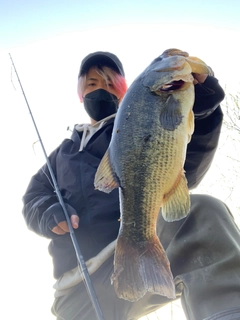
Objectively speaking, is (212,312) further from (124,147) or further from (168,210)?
(124,147)

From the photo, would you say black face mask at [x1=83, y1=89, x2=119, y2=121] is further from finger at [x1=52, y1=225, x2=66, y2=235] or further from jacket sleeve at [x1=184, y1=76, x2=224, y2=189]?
finger at [x1=52, y1=225, x2=66, y2=235]

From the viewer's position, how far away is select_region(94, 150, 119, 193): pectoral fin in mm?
2008

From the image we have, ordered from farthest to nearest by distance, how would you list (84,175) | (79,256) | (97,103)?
(97,103) → (84,175) → (79,256)

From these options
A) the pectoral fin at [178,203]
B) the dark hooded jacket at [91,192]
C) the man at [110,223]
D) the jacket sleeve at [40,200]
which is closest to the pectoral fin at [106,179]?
the pectoral fin at [178,203]

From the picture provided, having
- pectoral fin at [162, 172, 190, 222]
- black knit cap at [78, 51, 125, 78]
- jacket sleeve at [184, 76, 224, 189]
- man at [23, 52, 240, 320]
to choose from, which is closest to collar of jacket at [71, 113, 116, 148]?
man at [23, 52, 240, 320]

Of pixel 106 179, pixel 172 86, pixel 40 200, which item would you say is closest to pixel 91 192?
pixel 40 200

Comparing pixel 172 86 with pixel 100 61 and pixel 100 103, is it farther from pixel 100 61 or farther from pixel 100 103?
pixel 100 61

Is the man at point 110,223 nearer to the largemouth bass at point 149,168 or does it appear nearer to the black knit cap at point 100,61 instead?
the black knit cap at point 100,61

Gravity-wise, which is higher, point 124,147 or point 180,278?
point 124,147

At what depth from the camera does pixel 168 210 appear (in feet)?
6.33

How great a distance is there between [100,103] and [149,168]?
1.62 m

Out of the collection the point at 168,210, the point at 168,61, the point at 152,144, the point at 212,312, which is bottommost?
the point at 212,312

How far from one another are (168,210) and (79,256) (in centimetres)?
83

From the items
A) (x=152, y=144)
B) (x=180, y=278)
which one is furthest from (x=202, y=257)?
(x=152, y=144)
